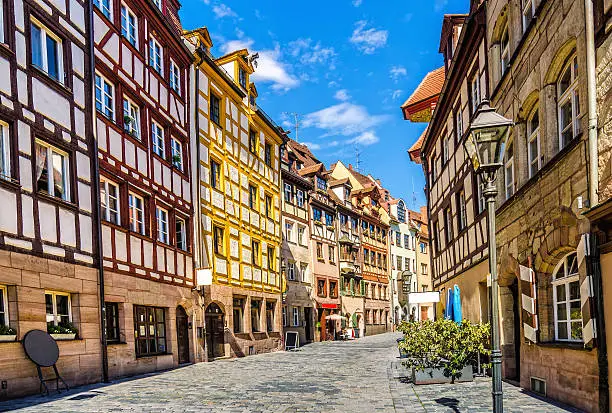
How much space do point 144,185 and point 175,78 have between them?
5.22 m

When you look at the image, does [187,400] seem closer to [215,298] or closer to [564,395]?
[564,395]

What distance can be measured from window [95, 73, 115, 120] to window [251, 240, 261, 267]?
12.0 metres

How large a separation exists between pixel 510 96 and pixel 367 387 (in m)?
6.71

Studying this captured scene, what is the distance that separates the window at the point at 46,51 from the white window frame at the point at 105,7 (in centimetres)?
263

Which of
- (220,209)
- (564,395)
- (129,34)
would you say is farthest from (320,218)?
(564,395)

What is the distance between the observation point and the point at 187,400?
1062 cm

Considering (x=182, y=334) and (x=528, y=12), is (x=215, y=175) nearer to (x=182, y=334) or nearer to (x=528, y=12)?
(x=182, y=334)

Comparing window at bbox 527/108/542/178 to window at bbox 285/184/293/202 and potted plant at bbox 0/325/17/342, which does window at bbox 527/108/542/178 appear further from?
window at bbox 285/184/293/202

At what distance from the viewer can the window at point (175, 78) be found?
20391mm

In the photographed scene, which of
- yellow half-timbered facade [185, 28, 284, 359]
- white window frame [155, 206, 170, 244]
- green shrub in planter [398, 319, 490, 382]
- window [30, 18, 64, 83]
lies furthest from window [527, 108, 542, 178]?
yellow half-timbered facade [185, 28, 284, 359]

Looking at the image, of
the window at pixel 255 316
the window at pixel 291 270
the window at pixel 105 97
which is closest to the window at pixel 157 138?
the window at pixel 105 97

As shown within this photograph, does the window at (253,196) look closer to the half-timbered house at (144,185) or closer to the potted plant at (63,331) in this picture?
the half-timbered house at (144,185)

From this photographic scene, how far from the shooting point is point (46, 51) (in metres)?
12.7

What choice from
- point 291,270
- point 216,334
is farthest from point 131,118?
point 291,270
